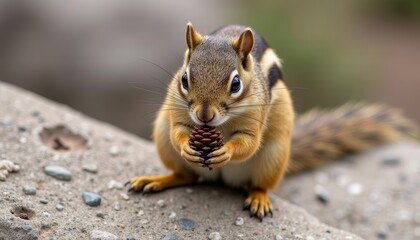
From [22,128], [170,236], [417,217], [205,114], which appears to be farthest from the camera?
[417,217]

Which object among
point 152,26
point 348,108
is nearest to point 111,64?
point 152,26

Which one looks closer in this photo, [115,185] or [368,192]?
[115,185]

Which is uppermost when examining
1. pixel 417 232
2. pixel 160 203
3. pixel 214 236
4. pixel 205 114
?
pixel 417 232

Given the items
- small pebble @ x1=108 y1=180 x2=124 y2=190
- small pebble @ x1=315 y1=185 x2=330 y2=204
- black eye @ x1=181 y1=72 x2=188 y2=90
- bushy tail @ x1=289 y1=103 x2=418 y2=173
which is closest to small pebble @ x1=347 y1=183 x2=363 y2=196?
small pebble @ x1=315 y1=185 x2=330 y2=204

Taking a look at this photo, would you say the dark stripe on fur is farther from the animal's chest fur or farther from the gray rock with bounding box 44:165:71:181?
the gray rock with bounding box 44:165:71:181

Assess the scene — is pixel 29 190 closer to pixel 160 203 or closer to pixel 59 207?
pixel 59 207

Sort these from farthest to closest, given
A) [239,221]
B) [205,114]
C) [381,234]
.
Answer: [381,234] < [239,221] < [205,114]

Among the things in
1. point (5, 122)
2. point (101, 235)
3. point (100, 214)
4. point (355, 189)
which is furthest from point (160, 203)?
point (355, 189)

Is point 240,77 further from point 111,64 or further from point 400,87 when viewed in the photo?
point 400,87

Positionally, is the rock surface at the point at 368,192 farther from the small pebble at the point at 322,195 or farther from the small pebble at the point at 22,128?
the small pebble at the point at 22,128
